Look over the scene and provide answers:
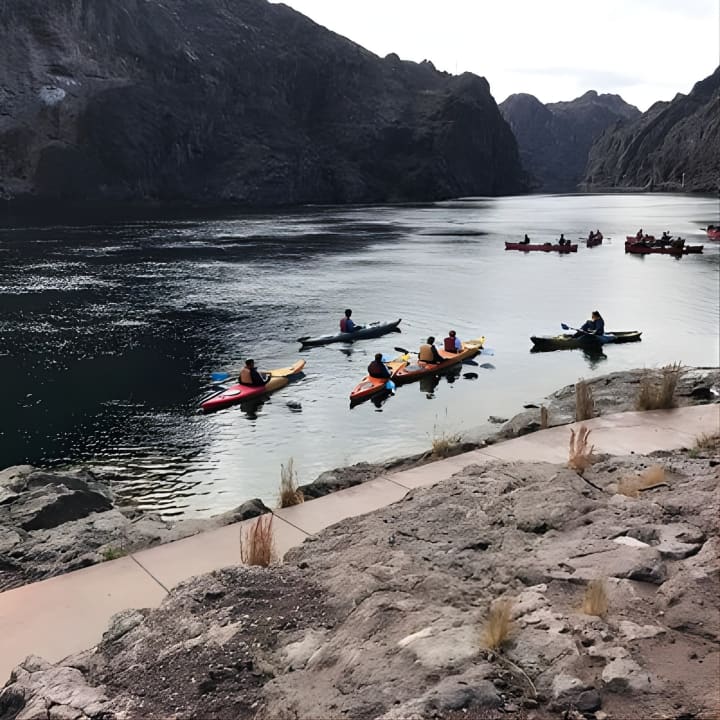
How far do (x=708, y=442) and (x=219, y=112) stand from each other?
469 feet

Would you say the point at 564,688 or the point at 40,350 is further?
the point at 40,350

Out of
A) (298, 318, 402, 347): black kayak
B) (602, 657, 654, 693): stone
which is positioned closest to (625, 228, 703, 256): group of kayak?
(298, 318, 402, 347): black kayak

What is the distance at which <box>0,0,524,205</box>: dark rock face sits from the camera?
372 feet

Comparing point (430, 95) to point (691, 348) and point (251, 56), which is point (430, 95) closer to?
point (251, 56)

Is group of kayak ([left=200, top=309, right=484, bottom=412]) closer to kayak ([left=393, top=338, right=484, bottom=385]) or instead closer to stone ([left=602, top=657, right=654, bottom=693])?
kayak ([left=393, top=338, right=484, bottom=385])

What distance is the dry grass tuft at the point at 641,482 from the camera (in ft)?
23.2

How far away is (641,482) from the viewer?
7.23 m

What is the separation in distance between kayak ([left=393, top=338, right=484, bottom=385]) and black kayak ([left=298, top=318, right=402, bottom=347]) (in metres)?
4.24

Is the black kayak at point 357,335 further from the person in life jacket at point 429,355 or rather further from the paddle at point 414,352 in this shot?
the person in life jacket at point 429,355

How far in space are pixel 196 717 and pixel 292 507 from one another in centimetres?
446

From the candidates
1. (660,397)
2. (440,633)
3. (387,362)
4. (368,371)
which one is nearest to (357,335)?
(387,362)

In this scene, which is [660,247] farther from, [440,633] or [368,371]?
[440,633]

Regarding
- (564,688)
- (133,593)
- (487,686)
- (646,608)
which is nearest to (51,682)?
(133,593)

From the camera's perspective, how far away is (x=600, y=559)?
5441 millimetres
